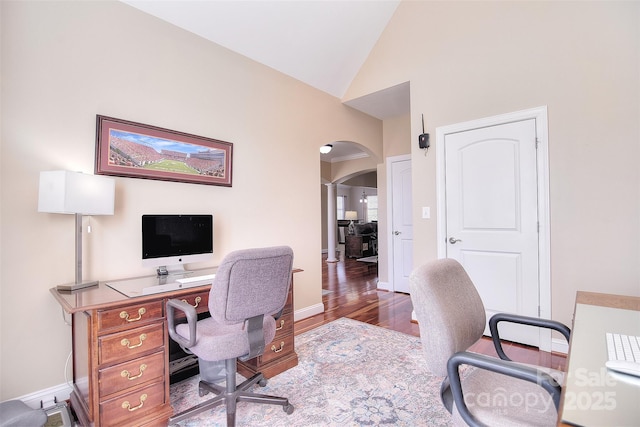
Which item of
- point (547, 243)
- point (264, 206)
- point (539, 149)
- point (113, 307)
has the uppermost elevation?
point (539, 149)

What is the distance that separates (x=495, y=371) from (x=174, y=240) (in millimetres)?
2159

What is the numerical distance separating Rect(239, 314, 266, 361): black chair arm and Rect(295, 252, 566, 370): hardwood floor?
146 centimetres

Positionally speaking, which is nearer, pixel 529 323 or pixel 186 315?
pixel 529 323

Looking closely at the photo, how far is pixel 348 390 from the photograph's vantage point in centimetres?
206

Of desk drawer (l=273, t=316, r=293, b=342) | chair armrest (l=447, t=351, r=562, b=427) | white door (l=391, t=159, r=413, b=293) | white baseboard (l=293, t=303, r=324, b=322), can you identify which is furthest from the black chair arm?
white door (l=391, t=159, r=413, b=293)

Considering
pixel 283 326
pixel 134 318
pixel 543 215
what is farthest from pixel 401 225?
pixel 134 318

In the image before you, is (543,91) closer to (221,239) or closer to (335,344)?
(335,344)

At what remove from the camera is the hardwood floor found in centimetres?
256

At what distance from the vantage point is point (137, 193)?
2.31 meters

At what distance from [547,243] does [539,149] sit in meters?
0.81

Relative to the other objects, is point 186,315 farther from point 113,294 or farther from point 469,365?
point 469,365

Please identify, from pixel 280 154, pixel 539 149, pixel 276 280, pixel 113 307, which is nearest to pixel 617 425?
pixel 276 280

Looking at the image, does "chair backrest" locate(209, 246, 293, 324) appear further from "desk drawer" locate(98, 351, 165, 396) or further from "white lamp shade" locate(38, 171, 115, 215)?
"white lamp shade" locate(38, 171, 115, 215)

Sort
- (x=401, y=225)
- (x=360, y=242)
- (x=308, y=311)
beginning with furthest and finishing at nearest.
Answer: (x=360, y=242), (x=401, y=225), (x=308, y=311)
